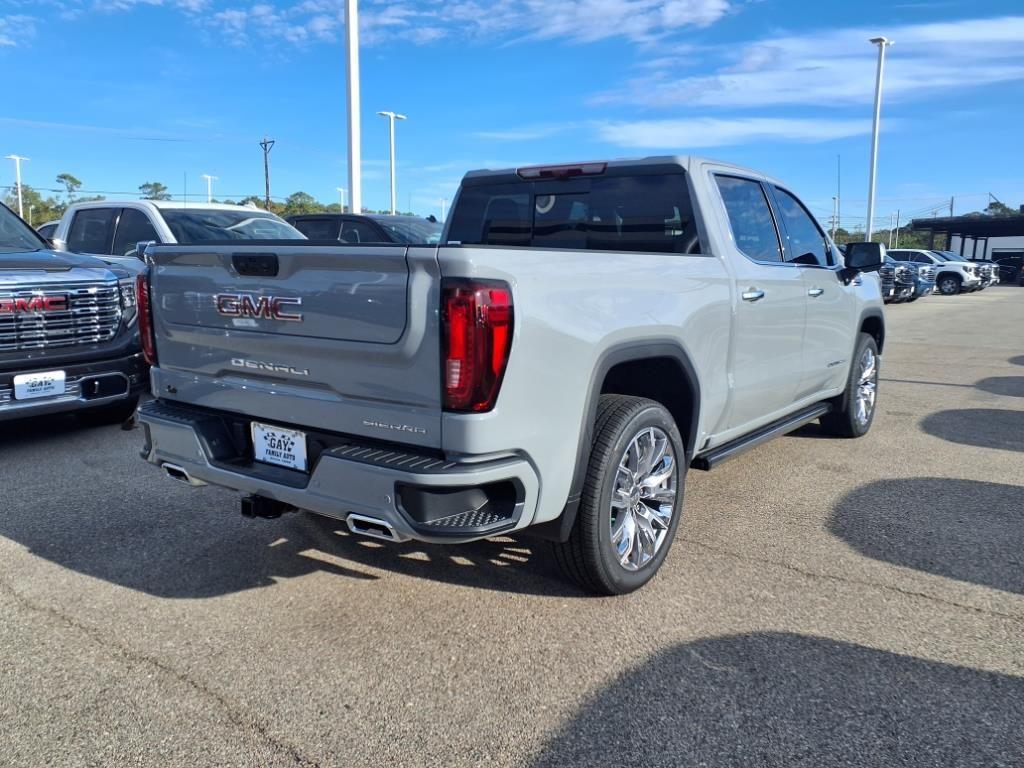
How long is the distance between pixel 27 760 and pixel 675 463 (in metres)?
2.68

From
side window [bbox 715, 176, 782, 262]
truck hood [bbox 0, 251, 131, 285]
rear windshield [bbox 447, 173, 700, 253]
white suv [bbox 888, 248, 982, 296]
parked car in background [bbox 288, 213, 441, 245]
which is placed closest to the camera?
rear windshield [bbox 447, 173, 700, 253]

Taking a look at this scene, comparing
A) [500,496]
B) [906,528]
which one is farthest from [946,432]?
[500,496]

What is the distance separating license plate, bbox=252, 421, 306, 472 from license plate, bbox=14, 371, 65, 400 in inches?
123

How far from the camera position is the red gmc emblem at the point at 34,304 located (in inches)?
220

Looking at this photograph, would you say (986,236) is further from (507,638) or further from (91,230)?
(507,638)

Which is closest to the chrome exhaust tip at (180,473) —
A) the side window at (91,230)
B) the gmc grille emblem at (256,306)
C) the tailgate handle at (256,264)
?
the gmc grille emblem at (256,306)

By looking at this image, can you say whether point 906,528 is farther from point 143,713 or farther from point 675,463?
point 143,713

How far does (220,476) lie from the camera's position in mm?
3410

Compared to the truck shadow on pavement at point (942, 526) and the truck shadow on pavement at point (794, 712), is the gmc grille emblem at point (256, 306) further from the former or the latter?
the truck shadow on pavement at point (942, 526)

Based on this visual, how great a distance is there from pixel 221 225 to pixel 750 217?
234 inches

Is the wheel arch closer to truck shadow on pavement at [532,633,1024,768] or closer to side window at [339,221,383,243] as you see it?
truck shadow on pavement at [532,633,1024,768]

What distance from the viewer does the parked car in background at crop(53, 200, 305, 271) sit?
327 inches

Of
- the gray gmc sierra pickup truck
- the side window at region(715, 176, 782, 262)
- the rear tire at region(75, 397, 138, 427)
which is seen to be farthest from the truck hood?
the side window at region(715, 176, 782, 262)

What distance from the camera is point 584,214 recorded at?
15.2ft
